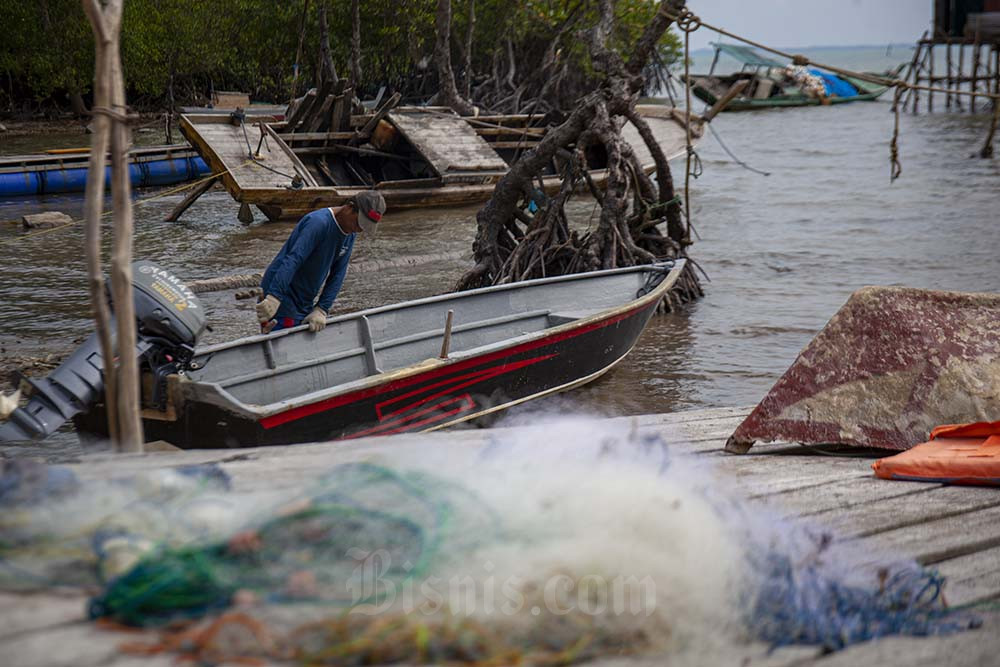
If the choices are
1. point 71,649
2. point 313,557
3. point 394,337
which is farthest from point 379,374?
point 71,649

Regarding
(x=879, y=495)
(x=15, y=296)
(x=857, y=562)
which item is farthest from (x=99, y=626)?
(x=15, y=296)

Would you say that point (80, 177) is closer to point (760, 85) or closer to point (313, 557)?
point (313, 557)

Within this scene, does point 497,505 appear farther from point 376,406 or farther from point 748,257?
point 748,257

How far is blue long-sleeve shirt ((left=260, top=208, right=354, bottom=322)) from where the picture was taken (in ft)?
21.5

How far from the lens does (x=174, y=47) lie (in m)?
33.3

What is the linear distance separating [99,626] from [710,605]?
4.23ft

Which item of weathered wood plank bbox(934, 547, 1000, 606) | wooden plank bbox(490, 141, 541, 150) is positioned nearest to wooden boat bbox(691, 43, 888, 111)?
wooden plank bbox(490, 141, 541, 150)

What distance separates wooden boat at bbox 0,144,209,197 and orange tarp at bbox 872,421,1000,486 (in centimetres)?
1553

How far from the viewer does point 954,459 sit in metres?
3.34

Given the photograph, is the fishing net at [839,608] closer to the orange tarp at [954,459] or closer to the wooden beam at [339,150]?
the orange tarp at [954,459]

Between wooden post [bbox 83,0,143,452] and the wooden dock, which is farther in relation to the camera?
wooden post [bbox 83,0,143,452]

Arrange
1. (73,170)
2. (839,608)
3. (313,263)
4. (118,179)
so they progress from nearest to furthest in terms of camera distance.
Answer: (839,608) → (118,179) → (313,263) → (73,170)

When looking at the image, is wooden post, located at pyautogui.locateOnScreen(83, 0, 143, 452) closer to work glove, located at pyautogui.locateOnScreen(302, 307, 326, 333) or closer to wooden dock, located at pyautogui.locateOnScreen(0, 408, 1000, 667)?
wooden dock, located at pyautogui.locateOnScreen(0, 408, 1000, 667)

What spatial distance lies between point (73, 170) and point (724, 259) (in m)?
12.3
